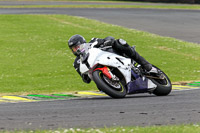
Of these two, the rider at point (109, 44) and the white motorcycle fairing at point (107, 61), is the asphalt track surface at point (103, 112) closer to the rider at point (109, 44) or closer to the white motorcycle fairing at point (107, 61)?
the white motorcycle fairing at point (107, 61)

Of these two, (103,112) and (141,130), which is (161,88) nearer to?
(103,112)

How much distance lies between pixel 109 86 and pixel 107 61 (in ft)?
1.82

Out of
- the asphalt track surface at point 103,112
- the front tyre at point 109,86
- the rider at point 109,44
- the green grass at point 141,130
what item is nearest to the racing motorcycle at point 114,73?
the front tyre at point 109,86

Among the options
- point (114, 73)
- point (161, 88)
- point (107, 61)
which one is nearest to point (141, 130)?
point (107, 61)

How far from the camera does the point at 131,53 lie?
11.3 m

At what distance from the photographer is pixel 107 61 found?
35.2 feet

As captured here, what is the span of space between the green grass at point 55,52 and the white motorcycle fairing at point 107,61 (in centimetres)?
286

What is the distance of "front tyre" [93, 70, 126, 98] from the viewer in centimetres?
1045

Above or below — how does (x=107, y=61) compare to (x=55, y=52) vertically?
above

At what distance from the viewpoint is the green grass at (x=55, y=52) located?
15.2 m

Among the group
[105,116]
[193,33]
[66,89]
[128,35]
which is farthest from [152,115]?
[193,33]

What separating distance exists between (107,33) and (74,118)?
805 inches

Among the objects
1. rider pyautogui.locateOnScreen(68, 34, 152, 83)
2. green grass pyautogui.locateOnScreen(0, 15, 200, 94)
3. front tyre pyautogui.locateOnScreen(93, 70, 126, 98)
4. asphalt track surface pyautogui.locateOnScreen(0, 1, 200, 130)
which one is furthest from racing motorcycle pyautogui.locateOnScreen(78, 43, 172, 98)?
green grass pyautogui.locateOnScreen(0, 15, 200, 94)

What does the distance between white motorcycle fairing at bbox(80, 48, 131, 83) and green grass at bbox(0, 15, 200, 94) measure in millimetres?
2857
